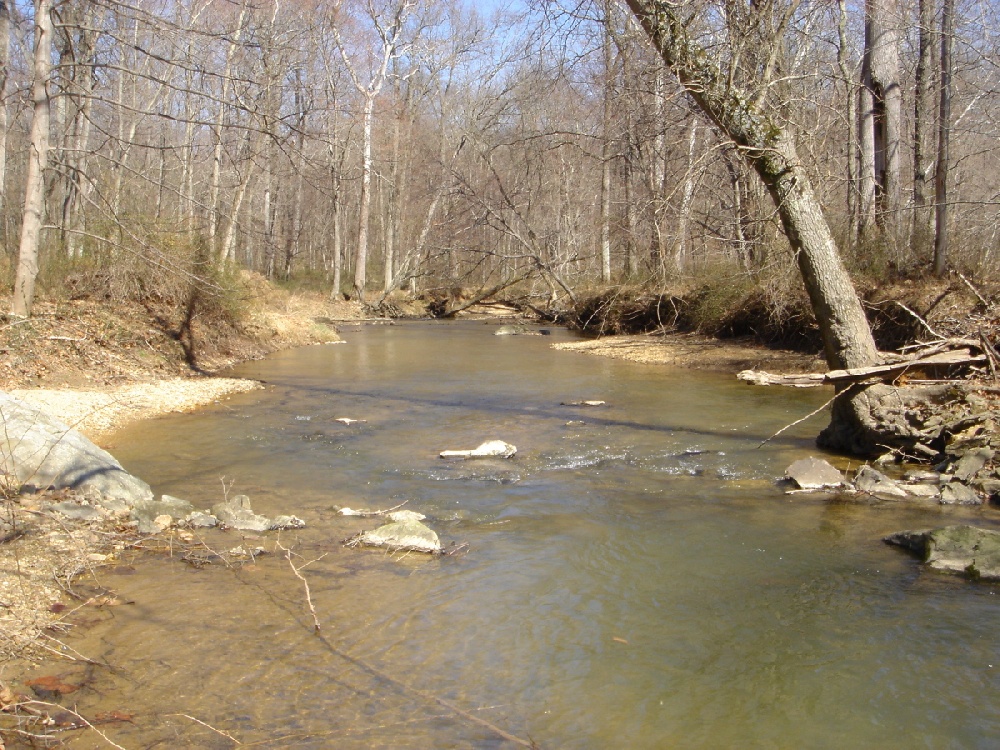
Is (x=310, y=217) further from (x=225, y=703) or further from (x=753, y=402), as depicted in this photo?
(x=225, y=703)

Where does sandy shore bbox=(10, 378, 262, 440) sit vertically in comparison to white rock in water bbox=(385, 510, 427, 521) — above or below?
above

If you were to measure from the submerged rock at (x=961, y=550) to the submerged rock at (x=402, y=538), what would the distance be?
149 inches

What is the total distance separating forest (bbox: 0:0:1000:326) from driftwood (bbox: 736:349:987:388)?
6.25 feet

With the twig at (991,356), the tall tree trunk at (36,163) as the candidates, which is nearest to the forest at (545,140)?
the tall tree trunk at (36,163)

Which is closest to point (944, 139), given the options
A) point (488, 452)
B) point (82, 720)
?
point (488, 452)

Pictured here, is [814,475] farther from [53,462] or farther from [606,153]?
[606,153]

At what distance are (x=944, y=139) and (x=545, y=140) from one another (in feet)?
36.0

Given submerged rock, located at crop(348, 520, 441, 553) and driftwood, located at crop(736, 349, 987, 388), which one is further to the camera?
driftwood, located at crop(736, 349, 987, 388)

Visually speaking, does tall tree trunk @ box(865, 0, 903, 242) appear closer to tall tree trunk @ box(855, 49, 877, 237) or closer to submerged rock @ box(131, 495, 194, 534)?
tall tree trunk @ box(855, 49, 877, 237)

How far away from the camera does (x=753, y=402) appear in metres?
13.9

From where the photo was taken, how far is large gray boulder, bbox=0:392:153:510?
22.9 ft

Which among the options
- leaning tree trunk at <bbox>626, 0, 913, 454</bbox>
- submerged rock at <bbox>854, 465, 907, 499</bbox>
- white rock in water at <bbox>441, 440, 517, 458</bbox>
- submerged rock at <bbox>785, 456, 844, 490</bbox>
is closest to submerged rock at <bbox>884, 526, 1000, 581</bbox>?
submerged rock at <bbox>854, 465, 907, 499</bbox>

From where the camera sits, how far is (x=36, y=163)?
41.5 feet

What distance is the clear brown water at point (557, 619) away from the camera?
418 centimetres
